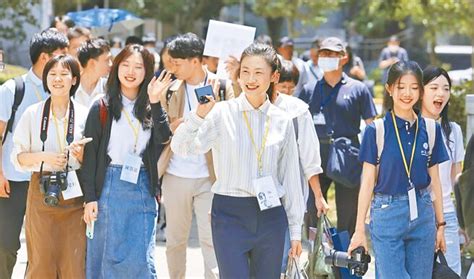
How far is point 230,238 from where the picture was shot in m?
5.32

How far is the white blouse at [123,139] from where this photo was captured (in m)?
5.90

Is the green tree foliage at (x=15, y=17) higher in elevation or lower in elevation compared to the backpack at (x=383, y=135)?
higher

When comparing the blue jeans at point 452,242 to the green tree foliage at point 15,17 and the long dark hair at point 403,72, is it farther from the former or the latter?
the green tree foliage at point 15,17

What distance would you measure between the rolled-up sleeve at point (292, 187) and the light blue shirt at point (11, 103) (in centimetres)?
198

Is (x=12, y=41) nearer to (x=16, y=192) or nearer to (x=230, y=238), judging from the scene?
(x=16, y=192)

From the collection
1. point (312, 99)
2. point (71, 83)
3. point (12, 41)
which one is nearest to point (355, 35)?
point (12, 41)

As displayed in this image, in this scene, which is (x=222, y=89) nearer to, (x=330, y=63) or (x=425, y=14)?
(x=330, y=63)

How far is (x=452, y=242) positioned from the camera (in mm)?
6539

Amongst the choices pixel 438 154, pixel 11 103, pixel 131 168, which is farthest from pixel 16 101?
pixel 438 154

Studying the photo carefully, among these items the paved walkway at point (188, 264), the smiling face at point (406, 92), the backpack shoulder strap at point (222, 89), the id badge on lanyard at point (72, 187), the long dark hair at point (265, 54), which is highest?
the long dark hair at point (265, 54)

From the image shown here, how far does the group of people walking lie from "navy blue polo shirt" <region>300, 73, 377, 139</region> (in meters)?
1.40

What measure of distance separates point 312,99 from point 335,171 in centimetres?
67

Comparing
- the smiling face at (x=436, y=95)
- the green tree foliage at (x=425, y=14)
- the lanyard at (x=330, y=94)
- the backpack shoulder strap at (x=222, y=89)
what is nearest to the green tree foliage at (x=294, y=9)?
the green tree foliage at (x=425, y=14)

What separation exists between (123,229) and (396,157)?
169 cm
